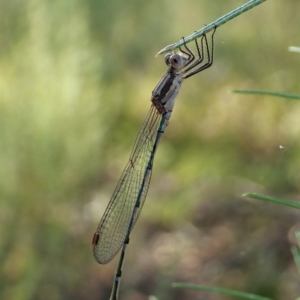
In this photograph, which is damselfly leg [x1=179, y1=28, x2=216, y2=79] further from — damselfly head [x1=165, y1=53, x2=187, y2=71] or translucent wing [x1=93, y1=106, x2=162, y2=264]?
translucent wing [x1=93, y1=106, x2=162, y2=264]

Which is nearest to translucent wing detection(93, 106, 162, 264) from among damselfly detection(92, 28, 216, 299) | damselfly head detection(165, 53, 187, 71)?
damselfly detection(92, 28, 216, 299)

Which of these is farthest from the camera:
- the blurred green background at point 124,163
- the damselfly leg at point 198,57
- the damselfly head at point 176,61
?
the blurred green background at point 124,163

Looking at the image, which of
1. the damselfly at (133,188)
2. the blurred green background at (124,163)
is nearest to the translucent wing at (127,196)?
the damselfly at (133,188)

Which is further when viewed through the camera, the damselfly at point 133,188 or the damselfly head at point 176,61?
the damselfly at point 133,188

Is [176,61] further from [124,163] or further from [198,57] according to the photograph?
[124,163]

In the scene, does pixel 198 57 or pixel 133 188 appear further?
pixel 133 188

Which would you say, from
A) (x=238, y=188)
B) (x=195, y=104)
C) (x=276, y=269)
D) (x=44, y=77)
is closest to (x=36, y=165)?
(x=44, y=77)

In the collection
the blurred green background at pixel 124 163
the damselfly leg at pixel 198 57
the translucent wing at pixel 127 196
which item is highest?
the blurred green background at pixel 124 163

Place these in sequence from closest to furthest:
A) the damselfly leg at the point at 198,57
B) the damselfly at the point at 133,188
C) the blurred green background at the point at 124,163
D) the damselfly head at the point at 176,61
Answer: the damselfly leg at the point at 198,57 < the damselfly head at the point at 176,61 < the damselfly at the point at 133,188 < the blurred green background at the point at 124,163

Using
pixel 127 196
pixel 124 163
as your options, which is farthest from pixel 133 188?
pixel 124 163

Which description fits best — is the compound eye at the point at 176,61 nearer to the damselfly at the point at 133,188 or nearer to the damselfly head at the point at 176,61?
the damselfly head at the point at 176,61
